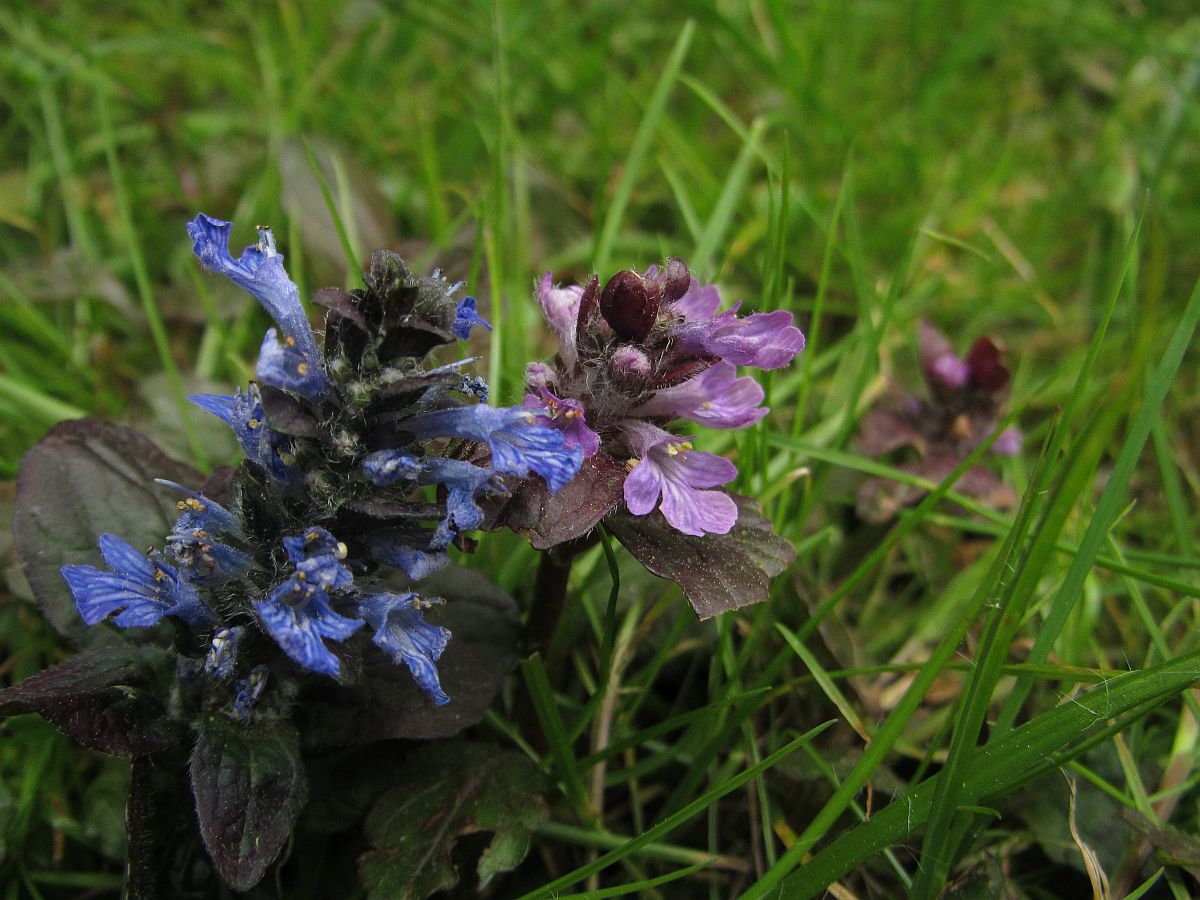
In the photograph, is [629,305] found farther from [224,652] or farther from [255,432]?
[224,652]

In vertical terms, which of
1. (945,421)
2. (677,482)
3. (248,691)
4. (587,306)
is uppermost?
(587,306)

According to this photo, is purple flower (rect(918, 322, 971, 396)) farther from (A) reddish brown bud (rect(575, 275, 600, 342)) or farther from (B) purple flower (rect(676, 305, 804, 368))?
(A) reddish brown bud (rect(575, 275, 600, 342))

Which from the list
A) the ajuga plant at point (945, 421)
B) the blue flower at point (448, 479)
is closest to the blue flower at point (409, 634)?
the blue flower at point (448, 479)

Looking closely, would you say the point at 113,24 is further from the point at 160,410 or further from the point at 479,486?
the point at 479,486

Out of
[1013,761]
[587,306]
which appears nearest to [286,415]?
[587,306]

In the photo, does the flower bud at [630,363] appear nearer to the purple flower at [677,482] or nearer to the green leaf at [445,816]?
the purple flower at [677,482]

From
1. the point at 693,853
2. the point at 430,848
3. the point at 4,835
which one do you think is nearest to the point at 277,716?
the point at 430,848

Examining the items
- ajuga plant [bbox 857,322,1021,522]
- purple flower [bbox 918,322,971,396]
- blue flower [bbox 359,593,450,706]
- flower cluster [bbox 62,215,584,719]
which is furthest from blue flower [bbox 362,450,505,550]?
purple flower [bbox 918,322,971,396]
